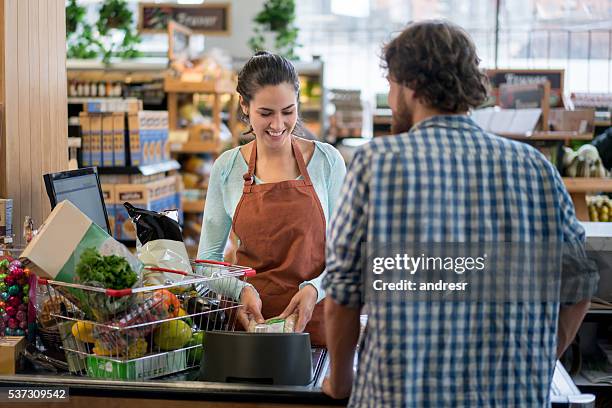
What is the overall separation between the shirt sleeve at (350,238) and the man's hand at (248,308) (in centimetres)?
79

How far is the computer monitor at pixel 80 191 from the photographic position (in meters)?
2.39

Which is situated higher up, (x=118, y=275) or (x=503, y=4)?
Answer: (x=503, y=4)

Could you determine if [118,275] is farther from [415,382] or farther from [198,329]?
[415,382]

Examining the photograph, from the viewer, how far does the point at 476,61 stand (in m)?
1.72

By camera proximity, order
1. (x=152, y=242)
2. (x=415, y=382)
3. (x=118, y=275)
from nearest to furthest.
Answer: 1. (x=415, y=382)
2. (x=118, y=275)
3. (x=152, y=242)

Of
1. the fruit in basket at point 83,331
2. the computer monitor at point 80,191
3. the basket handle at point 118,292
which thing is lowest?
the fruit in basket at point 83,331

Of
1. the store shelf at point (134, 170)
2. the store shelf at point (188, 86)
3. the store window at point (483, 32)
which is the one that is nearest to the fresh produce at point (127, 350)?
the store shelf at point (134, 170)

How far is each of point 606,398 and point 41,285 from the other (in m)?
2.40

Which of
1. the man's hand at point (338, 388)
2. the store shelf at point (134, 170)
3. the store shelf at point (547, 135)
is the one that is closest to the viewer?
the man's hand at point (338, 388)

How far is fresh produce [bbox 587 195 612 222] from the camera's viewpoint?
661cm

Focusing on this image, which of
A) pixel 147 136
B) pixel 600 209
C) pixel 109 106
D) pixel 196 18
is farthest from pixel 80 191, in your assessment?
pixel 196 18

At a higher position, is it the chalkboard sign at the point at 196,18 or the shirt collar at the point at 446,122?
the chalkboard sign at the point at 196,18

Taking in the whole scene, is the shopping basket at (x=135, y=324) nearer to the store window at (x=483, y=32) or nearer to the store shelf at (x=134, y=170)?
the store shelf at (x=134, y=170)

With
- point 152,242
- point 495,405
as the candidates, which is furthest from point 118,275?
point 495,405
